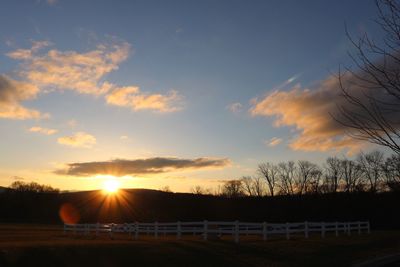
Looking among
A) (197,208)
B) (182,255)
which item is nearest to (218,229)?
(182,255)

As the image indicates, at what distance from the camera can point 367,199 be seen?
94.7 metres

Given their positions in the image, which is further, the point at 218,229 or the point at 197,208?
the point at 197,208

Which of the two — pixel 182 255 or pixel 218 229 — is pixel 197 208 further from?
pixel 182 255

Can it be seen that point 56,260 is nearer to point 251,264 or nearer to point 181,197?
point 251,264

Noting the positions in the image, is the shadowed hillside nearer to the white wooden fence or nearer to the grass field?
the white wooden fence

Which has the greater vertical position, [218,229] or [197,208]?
[197,208]

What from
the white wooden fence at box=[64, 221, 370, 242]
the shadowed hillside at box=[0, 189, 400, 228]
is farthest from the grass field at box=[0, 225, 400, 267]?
the shadowed hillside at box=[0, 189, 400, 228]

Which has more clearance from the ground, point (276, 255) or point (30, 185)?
point (30, 185)

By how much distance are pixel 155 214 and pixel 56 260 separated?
89.8 meters

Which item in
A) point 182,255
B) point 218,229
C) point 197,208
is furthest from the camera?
point 197,208

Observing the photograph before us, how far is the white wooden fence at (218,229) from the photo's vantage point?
29477 millimetres

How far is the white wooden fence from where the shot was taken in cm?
2948

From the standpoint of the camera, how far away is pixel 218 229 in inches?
1180

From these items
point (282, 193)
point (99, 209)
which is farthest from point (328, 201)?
point (99, 209)
